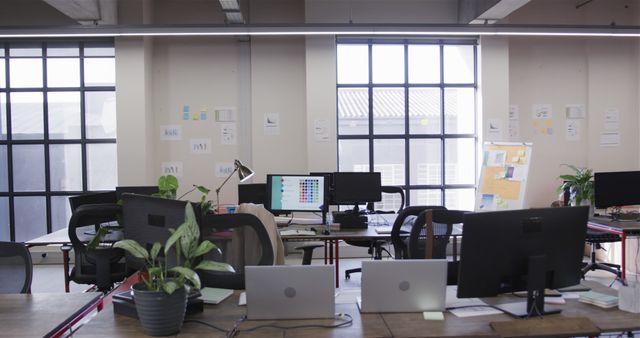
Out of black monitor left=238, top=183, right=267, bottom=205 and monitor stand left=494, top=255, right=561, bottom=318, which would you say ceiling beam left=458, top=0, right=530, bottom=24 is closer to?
black monitor left=238, top=183, right=267, bottom=205

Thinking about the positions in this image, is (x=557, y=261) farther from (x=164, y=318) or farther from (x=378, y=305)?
(x=164, y=318)

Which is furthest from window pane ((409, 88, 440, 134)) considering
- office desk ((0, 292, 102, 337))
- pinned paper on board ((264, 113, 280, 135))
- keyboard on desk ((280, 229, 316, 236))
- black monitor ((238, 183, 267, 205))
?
office desk ((0, 292, 102, 337))

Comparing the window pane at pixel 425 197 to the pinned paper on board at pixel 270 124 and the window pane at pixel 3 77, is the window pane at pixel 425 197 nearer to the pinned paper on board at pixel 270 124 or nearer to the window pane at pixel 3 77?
the pinned paper on board at pixel 270 124

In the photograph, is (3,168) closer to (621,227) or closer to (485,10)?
(485,10)

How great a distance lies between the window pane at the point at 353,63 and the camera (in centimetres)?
645

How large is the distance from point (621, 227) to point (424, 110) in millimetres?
2820

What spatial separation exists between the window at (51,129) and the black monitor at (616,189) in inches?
227

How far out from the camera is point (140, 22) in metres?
6.02

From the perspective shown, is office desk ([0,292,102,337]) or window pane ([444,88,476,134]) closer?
office desk ([0,292,102,337])

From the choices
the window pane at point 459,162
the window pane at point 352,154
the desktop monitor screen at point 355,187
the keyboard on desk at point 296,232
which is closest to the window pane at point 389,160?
the window pane at point 352,154

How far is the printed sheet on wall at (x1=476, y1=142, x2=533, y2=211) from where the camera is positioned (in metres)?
5.41

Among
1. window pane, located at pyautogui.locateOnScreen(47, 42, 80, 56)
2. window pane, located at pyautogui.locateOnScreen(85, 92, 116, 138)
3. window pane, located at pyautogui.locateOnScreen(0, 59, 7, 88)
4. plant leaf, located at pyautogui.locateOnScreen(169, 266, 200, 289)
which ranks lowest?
plant leaf, located at pyautogui.locateOnScreen(169, 266, 200, 289)

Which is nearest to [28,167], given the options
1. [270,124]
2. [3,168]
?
[3,168]

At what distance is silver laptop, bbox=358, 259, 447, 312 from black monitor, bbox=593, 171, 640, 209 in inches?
148
